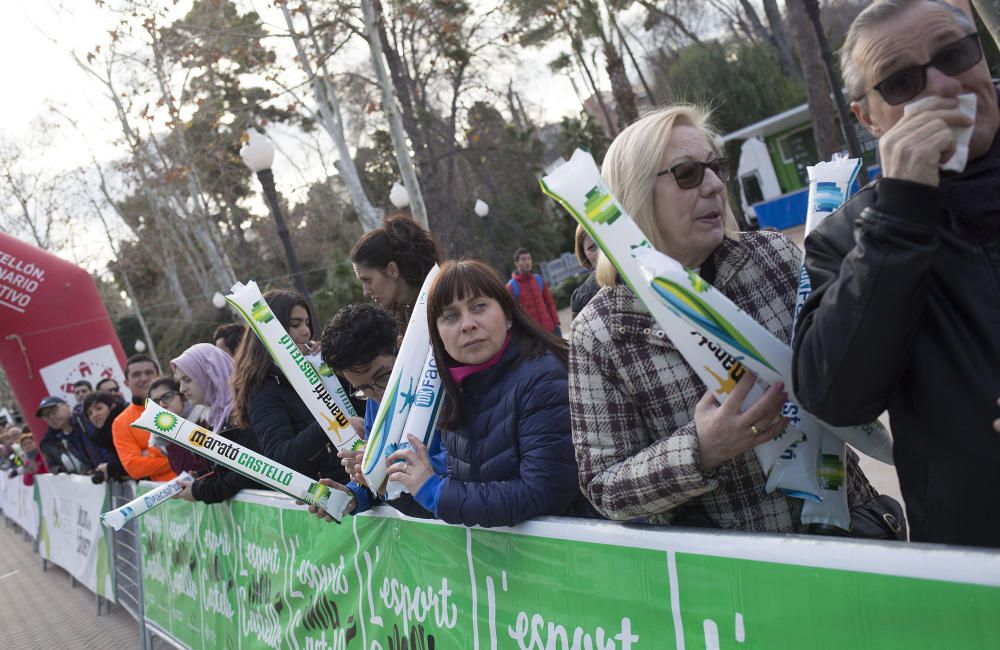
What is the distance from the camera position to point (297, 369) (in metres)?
3.84

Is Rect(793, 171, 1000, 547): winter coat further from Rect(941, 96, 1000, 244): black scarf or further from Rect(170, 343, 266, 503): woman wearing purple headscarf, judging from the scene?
Rect(170, 343, 266, 503): woman wearing purple headscarf

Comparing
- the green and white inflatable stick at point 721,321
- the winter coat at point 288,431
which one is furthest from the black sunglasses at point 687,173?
the winter coat at point 288,431

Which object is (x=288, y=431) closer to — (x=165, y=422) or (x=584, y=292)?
(x=165, y=422)

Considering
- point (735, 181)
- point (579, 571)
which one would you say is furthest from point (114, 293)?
point (579, 571)

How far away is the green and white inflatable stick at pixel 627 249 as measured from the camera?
6.26ft

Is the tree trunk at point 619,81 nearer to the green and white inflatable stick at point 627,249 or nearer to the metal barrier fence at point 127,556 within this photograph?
the metal barrier fence at point 127,556

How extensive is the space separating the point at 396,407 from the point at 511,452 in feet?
1.57

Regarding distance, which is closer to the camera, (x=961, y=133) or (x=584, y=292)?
(x=961, y=133)

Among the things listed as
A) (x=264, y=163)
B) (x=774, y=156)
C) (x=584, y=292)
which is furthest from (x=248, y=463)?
(x=774, y=156)

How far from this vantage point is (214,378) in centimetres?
566

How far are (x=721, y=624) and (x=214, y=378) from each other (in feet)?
13.9

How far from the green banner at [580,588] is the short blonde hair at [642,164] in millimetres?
706

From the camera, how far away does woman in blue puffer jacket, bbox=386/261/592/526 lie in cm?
273

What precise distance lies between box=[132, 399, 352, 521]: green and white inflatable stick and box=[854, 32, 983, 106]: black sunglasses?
2696 mm
